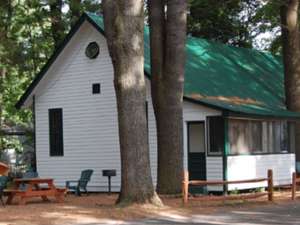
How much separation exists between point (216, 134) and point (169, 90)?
344 centimetres

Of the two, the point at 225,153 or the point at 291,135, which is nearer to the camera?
the point at 225,153

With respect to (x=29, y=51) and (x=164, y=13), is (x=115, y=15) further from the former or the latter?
(x=29, y=51)

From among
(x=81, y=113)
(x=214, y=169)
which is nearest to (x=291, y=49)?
(x=214, y=169)

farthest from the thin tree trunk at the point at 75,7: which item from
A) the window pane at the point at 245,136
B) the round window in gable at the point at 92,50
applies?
the window pane at the point at 245,136

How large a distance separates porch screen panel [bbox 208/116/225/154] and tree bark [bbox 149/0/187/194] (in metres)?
2.68

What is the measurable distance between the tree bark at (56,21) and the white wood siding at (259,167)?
52.0 ft

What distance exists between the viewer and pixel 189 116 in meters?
24.6

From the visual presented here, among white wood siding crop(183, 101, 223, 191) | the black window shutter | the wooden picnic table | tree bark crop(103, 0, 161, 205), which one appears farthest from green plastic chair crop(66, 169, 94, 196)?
tree bark crop(103, 0, 161, 205)

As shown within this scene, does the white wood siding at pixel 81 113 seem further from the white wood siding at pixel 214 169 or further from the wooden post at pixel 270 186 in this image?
the wooden post at pixel 270 186

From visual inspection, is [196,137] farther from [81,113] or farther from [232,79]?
[81,113]

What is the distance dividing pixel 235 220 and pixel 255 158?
31.2 ft

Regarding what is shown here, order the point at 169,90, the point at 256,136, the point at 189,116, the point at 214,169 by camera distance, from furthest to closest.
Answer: the point at 256,136, the point at 189,116, the point at 214,169, the point at 169,90

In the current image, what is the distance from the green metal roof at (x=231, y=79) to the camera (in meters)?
25.1

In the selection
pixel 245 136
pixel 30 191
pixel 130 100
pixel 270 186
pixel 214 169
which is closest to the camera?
pixel 130 100
